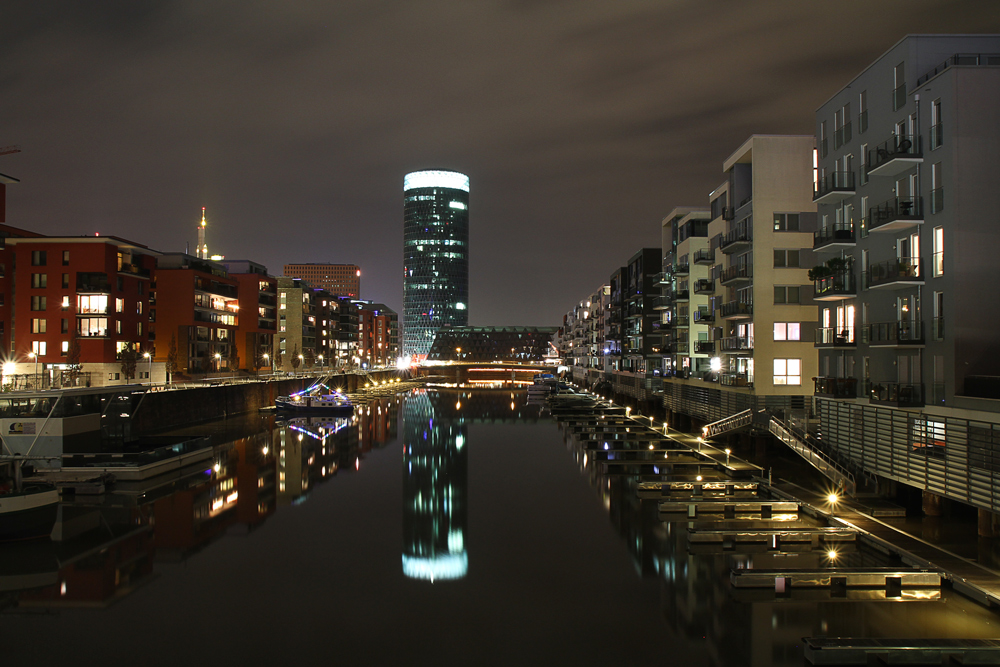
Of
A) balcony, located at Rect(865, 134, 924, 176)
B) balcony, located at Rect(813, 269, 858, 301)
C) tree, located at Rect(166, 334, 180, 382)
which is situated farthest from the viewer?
tree, located at Rect(166, 334, 180, 382)

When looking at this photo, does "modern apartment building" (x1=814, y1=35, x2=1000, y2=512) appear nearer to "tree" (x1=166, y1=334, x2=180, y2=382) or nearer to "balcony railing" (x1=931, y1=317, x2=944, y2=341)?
"balcony railing" (x1=931, y1=317, x2=944, y2=341)

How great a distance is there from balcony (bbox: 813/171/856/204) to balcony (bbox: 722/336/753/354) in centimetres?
1373

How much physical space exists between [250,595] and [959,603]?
19.9 metres

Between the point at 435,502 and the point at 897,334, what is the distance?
74.1 ft

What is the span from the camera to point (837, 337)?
103 ft

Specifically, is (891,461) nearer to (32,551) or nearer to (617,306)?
(32,551)

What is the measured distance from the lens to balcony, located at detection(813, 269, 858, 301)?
102ft

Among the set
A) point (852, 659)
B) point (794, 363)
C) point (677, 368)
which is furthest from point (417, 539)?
point (677, 368)

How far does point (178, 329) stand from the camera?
279 feet

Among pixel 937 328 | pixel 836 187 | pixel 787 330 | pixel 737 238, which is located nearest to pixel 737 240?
pixel 737 238

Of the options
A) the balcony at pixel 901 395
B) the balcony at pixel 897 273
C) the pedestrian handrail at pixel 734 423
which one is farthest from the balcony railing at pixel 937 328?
the pedestrian handrail at pixel 734 423

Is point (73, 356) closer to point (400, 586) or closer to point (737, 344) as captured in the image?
point (400, 586)

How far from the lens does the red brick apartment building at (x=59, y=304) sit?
65688 mm

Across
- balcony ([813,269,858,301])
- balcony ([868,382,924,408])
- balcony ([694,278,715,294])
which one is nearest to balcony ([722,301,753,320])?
balcony ([694,278,715,294])
